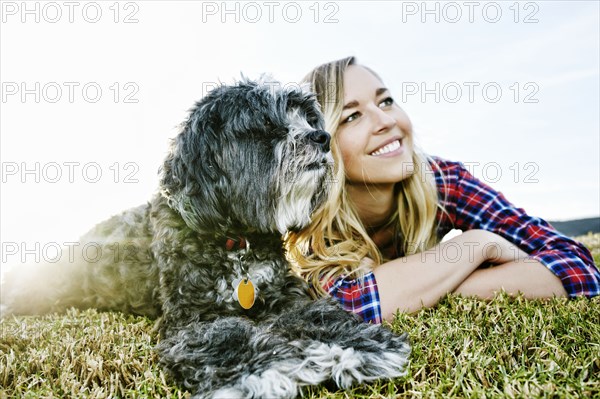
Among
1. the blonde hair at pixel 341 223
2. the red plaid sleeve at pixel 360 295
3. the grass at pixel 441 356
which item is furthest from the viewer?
the blonde hair at pixel 341 223

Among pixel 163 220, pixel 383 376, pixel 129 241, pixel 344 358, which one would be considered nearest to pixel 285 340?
pixel 344 358

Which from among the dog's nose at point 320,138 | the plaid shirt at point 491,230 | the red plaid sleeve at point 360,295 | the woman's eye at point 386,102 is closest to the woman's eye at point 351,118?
the woman's eye at point 386,102

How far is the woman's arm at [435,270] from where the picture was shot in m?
3.50

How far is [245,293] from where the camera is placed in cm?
314

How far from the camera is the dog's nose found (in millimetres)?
3146

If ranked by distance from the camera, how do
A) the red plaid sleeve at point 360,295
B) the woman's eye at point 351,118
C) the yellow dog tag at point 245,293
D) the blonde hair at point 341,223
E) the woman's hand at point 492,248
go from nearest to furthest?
the yellow dog tag at point 245,293
the red plaid sleeve at point 360,295
the woman's hand at point 492,248
the blonde hair at point 341,223
the woman's eye at point 351,118

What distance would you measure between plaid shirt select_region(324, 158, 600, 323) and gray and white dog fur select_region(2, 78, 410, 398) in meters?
0.44

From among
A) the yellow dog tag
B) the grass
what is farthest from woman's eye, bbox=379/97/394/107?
the yellow dog tag

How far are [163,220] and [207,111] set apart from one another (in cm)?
79

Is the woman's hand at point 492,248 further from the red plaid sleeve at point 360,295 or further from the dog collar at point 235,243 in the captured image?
the dog collar at point 235,243

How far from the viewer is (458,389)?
6.77ft

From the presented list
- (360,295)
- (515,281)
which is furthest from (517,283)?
(360,295)

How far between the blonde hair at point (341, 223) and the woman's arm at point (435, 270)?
1.12ft

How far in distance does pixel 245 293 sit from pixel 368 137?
1976 millimetres
